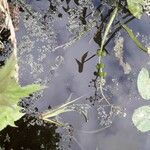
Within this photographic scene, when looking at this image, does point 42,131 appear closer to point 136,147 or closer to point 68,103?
point 68,103

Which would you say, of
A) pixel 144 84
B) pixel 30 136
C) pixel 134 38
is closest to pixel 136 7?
pixel 134 38

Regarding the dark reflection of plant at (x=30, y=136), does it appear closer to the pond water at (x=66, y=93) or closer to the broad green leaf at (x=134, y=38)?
the pond water at (x=66, y=93)

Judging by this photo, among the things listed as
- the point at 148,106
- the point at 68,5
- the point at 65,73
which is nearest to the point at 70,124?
the point at 65,73

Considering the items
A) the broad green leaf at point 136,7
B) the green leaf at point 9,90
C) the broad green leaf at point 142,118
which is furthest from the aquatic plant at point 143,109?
the green leaf at point 9,90

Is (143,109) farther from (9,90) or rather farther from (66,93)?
(9,90)

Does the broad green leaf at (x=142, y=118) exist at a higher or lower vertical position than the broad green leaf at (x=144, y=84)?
lower

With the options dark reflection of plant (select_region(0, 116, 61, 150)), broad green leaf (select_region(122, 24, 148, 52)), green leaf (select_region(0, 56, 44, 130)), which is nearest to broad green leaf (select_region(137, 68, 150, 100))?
broad green leaf (select_region(122, 24, 148, 52))
